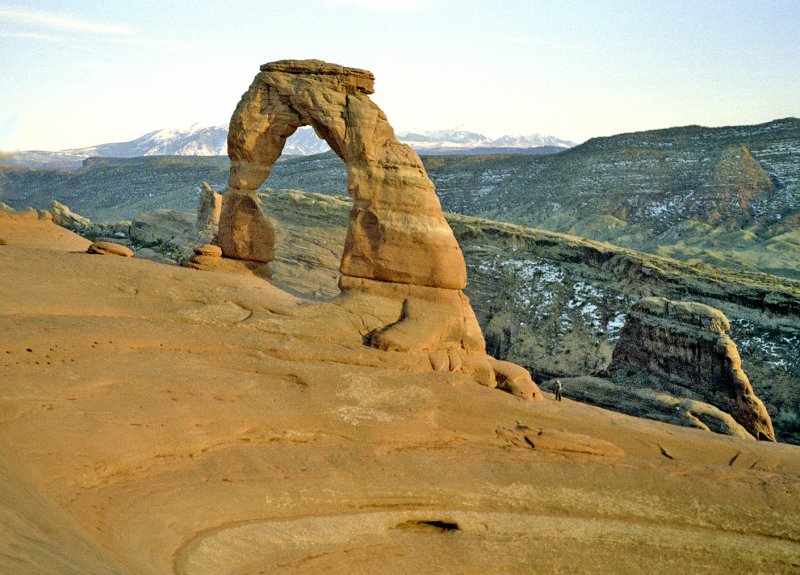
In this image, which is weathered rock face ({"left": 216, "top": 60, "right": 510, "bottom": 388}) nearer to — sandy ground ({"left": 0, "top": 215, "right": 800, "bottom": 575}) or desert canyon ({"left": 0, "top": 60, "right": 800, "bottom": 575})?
desert canyon ({"left": 0, "top": 60, "right": 800, "bottom": 575})

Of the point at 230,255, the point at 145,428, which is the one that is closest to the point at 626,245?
the point at 230,255

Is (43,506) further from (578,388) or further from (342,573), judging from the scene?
(578,388)

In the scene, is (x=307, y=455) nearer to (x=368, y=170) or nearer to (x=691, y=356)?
(x=368, y=170)

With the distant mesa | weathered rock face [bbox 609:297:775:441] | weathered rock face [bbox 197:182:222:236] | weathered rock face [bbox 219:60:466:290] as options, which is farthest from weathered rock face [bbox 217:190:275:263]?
weathered rock face [bbox 197:182:222:236]

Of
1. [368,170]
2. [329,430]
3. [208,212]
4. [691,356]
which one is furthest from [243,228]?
[208,212]

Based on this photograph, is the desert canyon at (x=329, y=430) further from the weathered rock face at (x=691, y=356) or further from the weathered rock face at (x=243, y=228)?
the weathered rock face at (x=691, y=356)
